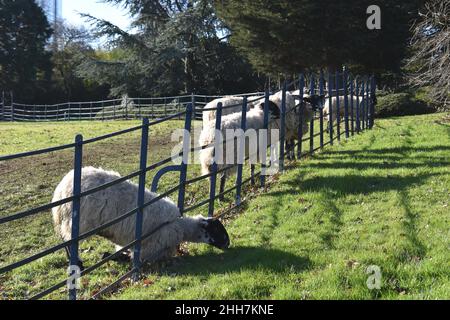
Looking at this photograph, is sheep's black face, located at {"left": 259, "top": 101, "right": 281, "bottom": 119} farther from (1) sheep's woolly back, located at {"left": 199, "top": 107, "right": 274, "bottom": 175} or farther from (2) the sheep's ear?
(1) sheep's woolly back, located at {"left": 199, "top": 107, "right": 274, "bottom": 175}

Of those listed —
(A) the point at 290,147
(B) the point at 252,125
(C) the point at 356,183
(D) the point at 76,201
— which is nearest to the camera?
(D) the point at 76,201

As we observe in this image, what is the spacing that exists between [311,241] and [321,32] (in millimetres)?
22200

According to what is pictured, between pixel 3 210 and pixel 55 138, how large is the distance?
10.1m

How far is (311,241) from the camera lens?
6.02 metres

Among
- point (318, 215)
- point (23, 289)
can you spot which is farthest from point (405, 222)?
point (23, 289)

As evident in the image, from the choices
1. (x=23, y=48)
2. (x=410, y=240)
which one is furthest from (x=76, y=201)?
(x=23, y=48)

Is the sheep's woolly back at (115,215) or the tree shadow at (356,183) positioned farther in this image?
the tree shadow at (356,183)

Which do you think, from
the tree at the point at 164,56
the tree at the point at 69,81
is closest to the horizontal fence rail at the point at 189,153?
the tree at the point at 164,56

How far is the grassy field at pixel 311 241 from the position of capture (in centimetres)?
467

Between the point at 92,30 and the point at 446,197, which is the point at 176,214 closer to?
the point at 446,197

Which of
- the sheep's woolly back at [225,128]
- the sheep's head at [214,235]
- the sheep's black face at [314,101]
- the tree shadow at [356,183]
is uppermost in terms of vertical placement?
the sheep's black face at [314,101]

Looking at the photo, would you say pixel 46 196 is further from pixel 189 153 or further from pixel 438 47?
pixel 438 47

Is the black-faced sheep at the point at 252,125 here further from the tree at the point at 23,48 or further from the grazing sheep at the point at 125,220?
the tree at the point at 23,48

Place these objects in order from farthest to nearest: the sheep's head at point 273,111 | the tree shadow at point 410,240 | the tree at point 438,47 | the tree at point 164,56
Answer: the tree at point 164,56, the tree at point 438,47, the sheep's head at point 273,111, the tree shadow at point 410,240
